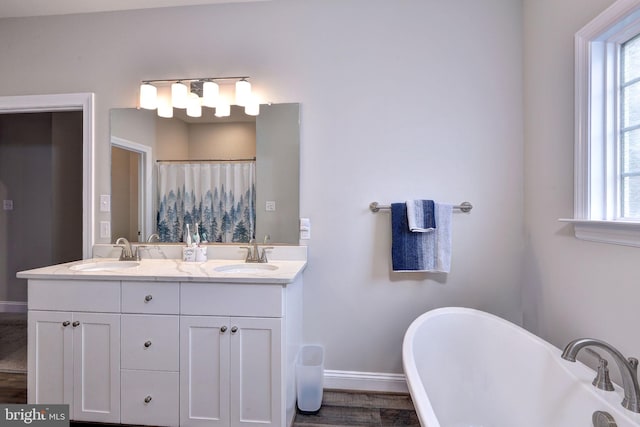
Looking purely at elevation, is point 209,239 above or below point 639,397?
above

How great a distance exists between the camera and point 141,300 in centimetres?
155

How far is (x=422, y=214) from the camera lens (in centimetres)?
183

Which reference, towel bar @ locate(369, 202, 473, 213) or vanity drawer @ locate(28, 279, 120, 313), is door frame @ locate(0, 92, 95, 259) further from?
towel bar @ locate(369, 202, 473, 213)

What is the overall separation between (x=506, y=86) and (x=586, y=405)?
66.9 inches

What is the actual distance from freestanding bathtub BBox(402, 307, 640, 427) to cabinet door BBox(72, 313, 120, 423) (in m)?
1.47

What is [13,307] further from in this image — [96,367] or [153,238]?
[96,367]

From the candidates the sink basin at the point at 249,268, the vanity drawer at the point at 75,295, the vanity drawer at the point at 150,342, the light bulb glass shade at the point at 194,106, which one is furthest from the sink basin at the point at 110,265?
the light bulb glass shade at the point at 194,106

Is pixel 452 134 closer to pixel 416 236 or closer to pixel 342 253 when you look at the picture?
pixel 416 236

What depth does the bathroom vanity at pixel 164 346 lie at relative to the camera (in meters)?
1.50

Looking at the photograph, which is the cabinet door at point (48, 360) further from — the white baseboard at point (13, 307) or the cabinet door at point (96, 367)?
the white baseboard at point (13, 307)

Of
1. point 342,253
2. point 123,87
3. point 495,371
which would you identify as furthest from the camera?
point 123,87

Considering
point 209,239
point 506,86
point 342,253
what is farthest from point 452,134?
point 209,239

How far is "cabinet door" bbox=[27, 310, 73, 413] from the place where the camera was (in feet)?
5.23

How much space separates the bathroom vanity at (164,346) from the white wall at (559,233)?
1345 mm
